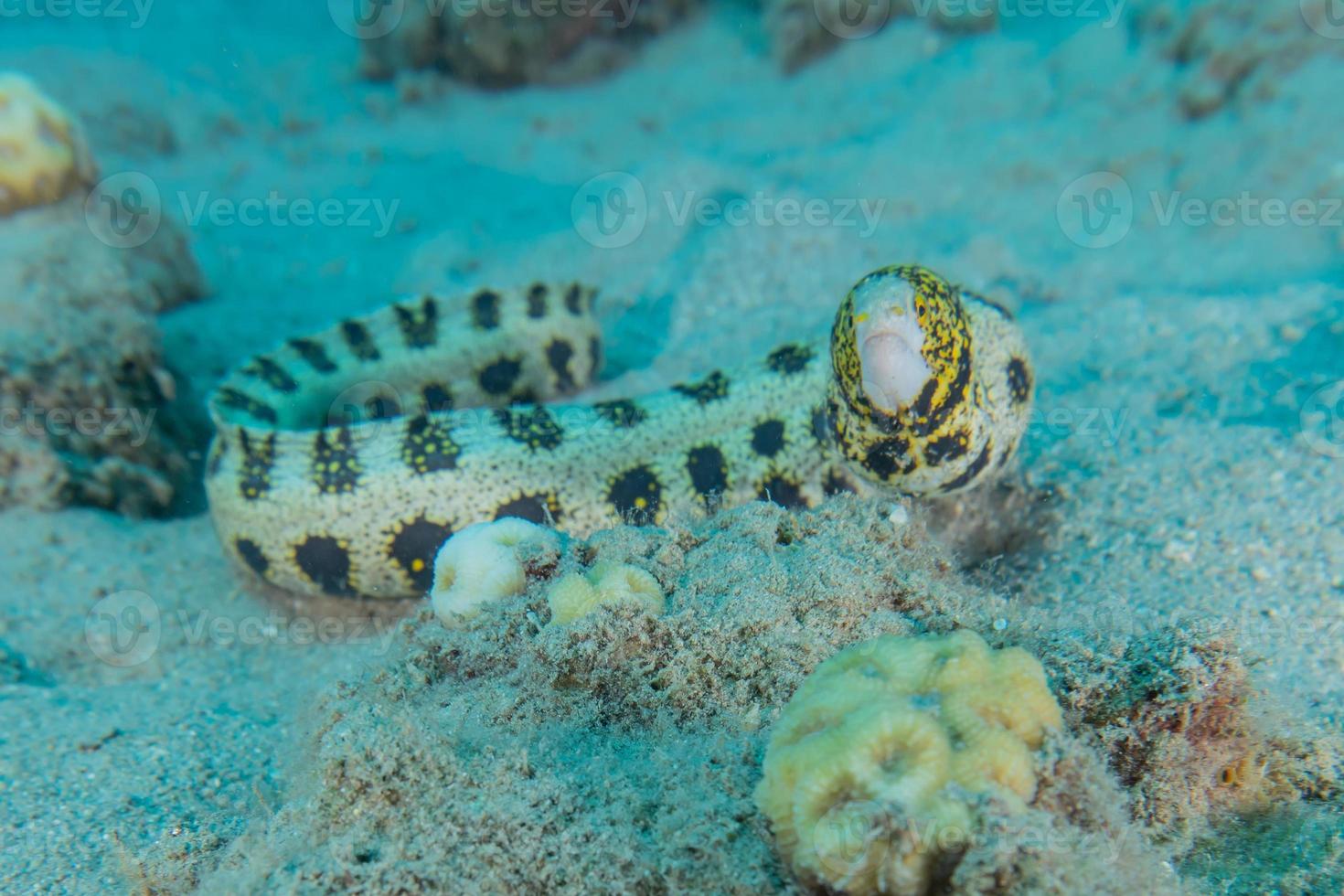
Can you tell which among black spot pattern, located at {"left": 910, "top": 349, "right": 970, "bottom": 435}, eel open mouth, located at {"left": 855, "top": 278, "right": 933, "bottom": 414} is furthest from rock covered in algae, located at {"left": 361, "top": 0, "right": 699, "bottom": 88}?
black spot pattern, located at {"left": 910, "top": 349, "right": 970, "bottom": 435}

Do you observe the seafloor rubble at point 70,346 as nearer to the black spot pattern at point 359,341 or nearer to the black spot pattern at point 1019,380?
the black spot pattern at point 359,341

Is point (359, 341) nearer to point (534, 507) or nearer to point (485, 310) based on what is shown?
point (485, 310)

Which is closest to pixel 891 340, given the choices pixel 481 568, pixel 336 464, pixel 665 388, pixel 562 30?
pixel 481 568

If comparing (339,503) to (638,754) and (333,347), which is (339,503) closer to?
(333,347)

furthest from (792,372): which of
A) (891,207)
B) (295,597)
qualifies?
(891,207)

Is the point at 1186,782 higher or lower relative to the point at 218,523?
higher

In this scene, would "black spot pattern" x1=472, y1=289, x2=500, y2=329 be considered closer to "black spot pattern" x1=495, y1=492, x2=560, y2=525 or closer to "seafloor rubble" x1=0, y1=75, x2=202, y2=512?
"black spot pattern" x1=495, y1=492, x2=560, y2=525
